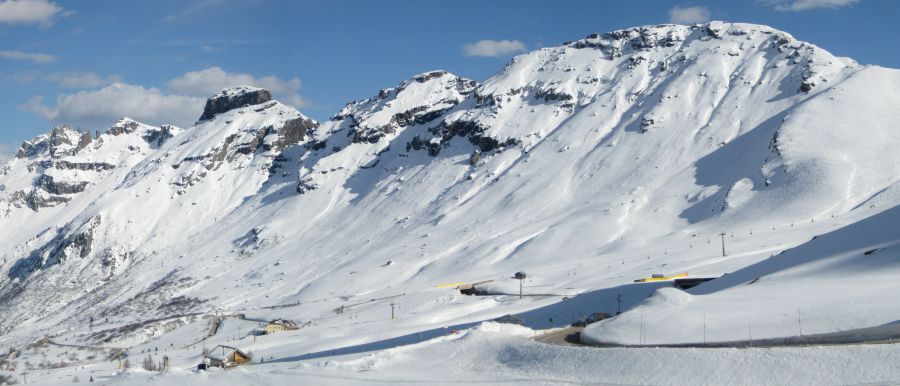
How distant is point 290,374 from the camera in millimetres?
41688

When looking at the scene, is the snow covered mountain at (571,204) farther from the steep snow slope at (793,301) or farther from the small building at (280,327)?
the steep snow slope at (793,301)

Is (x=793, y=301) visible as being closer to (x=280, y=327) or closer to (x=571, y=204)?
(x=280, y=327)

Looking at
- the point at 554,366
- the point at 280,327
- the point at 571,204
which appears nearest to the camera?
the point at 554,366

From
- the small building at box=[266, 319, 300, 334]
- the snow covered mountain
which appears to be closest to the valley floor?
the snow covered mountain

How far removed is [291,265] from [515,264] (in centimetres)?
5578

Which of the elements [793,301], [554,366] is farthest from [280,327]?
[793,301]

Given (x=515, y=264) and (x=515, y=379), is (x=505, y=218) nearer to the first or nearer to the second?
(x=515, y=264)

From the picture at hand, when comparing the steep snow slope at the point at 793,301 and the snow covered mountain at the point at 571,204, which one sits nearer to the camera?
the steep snow slope at the point at 793,301

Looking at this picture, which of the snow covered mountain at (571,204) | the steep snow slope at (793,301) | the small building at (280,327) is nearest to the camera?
the steep snow slope at (793,301)

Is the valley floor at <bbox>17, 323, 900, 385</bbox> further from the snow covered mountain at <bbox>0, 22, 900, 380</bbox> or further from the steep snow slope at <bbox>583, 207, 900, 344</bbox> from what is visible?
the snow covered mountain at <bbox>0, 22, 900, 380</bbox>

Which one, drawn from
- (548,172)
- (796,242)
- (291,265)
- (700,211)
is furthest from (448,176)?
(796,242)

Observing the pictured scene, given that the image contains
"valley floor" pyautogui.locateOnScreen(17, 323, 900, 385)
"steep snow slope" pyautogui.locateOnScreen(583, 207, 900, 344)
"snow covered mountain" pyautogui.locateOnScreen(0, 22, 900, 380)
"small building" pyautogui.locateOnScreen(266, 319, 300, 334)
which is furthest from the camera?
"snow covered mountain" pyautogui.locateOnScreen(0, 22, 900, 380)

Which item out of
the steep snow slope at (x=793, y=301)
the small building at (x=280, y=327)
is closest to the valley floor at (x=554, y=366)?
the steep snow slope at (x=793, y=301)

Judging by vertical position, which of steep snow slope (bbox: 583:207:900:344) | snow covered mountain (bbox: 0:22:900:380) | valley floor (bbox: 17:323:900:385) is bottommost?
valley floor (bbox: 17:323:900:385)
